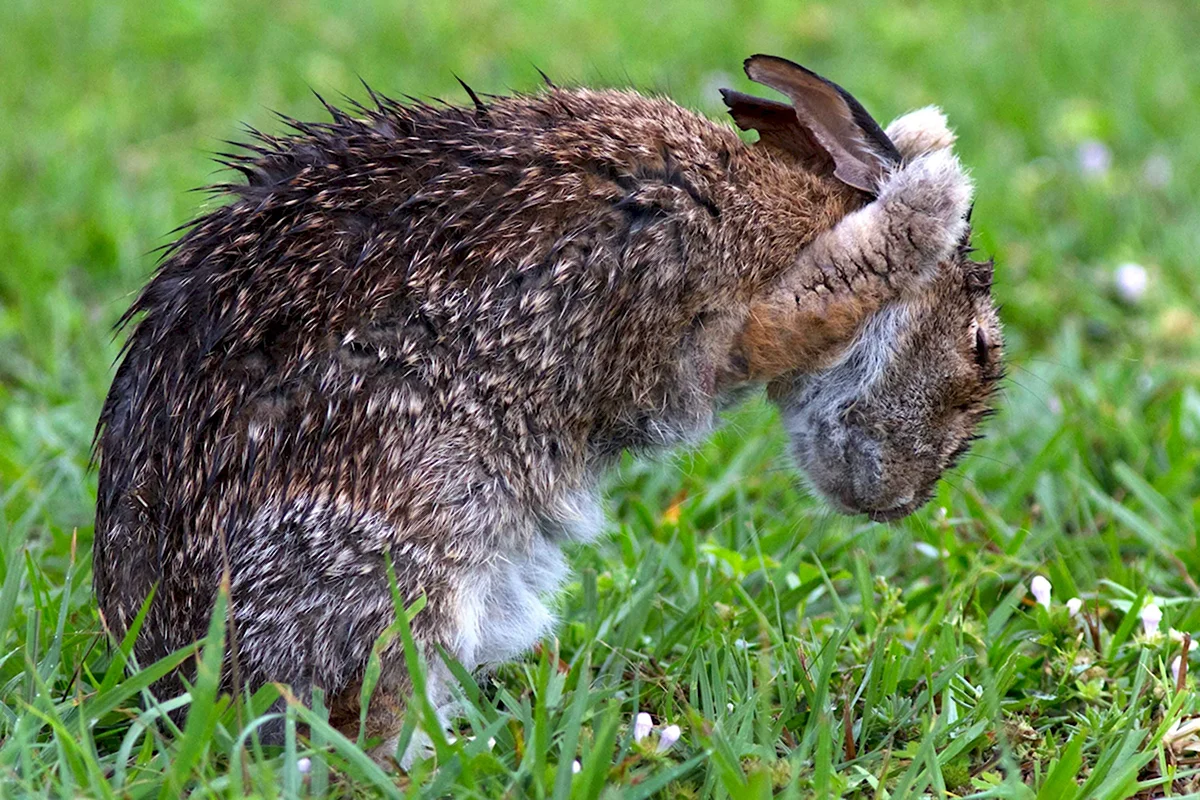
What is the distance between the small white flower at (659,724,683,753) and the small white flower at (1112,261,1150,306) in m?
3.24

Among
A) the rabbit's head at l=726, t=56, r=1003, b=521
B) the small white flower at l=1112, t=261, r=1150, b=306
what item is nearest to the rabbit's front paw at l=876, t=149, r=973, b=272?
the rabbit's head at l=726, t=56, r=1003, b=521

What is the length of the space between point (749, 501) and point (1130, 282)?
6.33ft

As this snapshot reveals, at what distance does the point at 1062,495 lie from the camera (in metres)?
Result: 4.43

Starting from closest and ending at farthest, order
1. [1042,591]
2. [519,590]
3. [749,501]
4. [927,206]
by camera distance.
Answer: [519,590]
[927,206]
[1042,591]
[749,501]

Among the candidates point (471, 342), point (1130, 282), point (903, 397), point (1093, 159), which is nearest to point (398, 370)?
point (471, 342)

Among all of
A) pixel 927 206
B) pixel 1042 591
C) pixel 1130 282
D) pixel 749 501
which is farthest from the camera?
pixel 1130 282

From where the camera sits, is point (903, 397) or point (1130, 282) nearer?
point (903, 397)

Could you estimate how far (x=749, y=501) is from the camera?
4473 mm

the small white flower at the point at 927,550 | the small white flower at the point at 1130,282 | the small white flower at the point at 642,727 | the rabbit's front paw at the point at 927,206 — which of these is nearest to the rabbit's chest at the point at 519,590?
the small white flower at the point at 642,727

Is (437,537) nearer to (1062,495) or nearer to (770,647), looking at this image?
(770,647)

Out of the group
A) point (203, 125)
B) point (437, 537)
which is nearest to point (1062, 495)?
point (437, 537)

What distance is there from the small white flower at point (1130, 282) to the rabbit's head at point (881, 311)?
6.77 feet

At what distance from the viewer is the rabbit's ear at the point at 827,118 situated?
330 centimetres

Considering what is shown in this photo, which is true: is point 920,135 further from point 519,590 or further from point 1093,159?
point 1093,159
